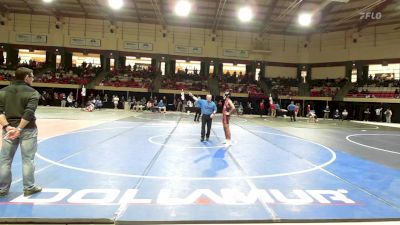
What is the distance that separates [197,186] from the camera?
657 cm

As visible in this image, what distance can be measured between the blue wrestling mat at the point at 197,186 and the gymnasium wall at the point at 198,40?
115 ft

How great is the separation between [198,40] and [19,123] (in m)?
41.2

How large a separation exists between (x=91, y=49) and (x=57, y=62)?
6.15 m

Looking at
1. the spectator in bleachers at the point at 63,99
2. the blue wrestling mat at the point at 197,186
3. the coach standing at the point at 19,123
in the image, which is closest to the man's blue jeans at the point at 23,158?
the coach standing at the point at 19,123

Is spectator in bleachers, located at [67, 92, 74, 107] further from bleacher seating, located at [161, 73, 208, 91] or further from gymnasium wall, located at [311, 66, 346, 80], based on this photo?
gymnasium wall, located at [311, 66, 346, 80]

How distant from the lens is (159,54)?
44844 mm

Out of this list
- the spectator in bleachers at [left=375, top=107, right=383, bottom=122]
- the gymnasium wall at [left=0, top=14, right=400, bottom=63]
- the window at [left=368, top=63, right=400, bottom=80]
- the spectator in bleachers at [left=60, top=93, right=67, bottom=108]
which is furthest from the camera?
the gymnasium wall at [left=0, top=14, right=400, bottom=63]

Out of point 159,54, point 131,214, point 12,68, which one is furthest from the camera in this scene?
point 159,54

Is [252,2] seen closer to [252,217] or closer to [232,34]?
[232,34]

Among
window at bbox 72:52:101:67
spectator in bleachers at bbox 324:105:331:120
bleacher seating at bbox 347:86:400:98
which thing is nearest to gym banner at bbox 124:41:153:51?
window at bbox 72:52:101:67

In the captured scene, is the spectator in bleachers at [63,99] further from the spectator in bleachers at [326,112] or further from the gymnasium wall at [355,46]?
the gymnasium wall at [355,46]

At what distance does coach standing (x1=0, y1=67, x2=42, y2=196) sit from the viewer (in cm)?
541

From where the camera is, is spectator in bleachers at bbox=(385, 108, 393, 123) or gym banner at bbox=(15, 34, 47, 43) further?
gym banner at bbox=(15, 34, 47, 43)

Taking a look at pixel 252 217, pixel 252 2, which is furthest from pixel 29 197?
pixel 252 2
